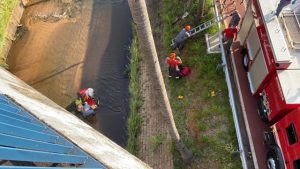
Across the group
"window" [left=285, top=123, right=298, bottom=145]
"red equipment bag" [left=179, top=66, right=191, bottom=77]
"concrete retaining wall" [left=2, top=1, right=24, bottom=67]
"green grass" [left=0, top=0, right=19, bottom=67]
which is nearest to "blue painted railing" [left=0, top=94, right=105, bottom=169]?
"window" [left=285, top=123, right=298, bottom=145]

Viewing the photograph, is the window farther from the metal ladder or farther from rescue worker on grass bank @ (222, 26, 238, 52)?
the metal ladder

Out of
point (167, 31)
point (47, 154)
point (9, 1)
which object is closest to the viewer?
point (47, 154)

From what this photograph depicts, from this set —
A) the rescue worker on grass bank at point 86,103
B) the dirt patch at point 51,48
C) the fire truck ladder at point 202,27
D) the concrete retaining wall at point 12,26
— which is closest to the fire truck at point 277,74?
the fire truck ladder at point 202,27

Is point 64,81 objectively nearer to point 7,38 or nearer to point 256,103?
point 7,38

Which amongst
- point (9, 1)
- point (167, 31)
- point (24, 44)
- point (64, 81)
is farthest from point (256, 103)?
point (9, 1)

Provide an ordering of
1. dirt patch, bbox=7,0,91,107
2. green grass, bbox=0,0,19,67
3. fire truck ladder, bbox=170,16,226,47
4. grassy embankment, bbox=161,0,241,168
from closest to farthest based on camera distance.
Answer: grassy embankment, bbox=161,0,241,168 → fire truck ladder, bbox=170,16,226,47 → dirt patch, bbox=7,0,91,107 → green grass, bbox=0,0,19,67
